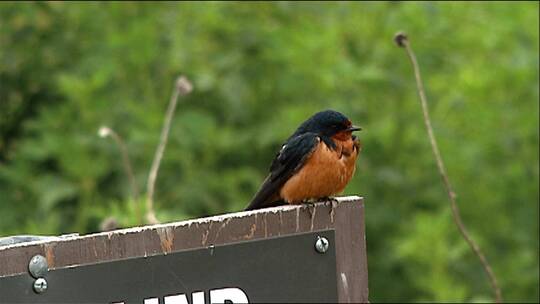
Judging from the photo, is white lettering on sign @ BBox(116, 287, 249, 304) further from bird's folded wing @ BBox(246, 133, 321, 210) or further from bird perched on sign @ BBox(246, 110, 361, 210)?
bird's folded wing @ BBox(246, 133, 321, 210)

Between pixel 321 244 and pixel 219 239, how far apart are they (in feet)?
0.72

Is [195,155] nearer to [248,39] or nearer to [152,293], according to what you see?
[248,39]

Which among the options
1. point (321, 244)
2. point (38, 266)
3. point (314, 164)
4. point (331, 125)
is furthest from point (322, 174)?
point (38, 266)

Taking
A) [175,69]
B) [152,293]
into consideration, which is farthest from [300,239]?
[175,69]

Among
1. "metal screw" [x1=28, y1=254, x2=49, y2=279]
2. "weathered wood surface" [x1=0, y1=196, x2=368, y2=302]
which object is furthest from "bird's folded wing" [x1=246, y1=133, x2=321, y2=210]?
"metal screw" [x1=28, y1=254, x2=49, y2=279]

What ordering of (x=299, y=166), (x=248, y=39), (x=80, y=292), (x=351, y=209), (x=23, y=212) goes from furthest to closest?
1. (x=248, y=39)
2. (x=23, y=212)
3. (x=299, y=166)
4. (x=351, y=209)
5. (x=80, y=292)

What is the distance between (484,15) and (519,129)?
70 cm

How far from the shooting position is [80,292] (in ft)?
8.41

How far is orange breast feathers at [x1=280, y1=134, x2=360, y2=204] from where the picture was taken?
3.54 metres

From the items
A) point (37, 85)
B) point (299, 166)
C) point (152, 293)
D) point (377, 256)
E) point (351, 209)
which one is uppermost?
point (37, 85)

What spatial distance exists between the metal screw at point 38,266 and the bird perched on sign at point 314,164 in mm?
1096

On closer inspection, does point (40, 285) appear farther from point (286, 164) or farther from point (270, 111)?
point (270, 111)

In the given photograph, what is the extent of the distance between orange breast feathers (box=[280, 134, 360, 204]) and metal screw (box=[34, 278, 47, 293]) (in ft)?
3.57

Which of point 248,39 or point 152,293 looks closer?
point 152,293
